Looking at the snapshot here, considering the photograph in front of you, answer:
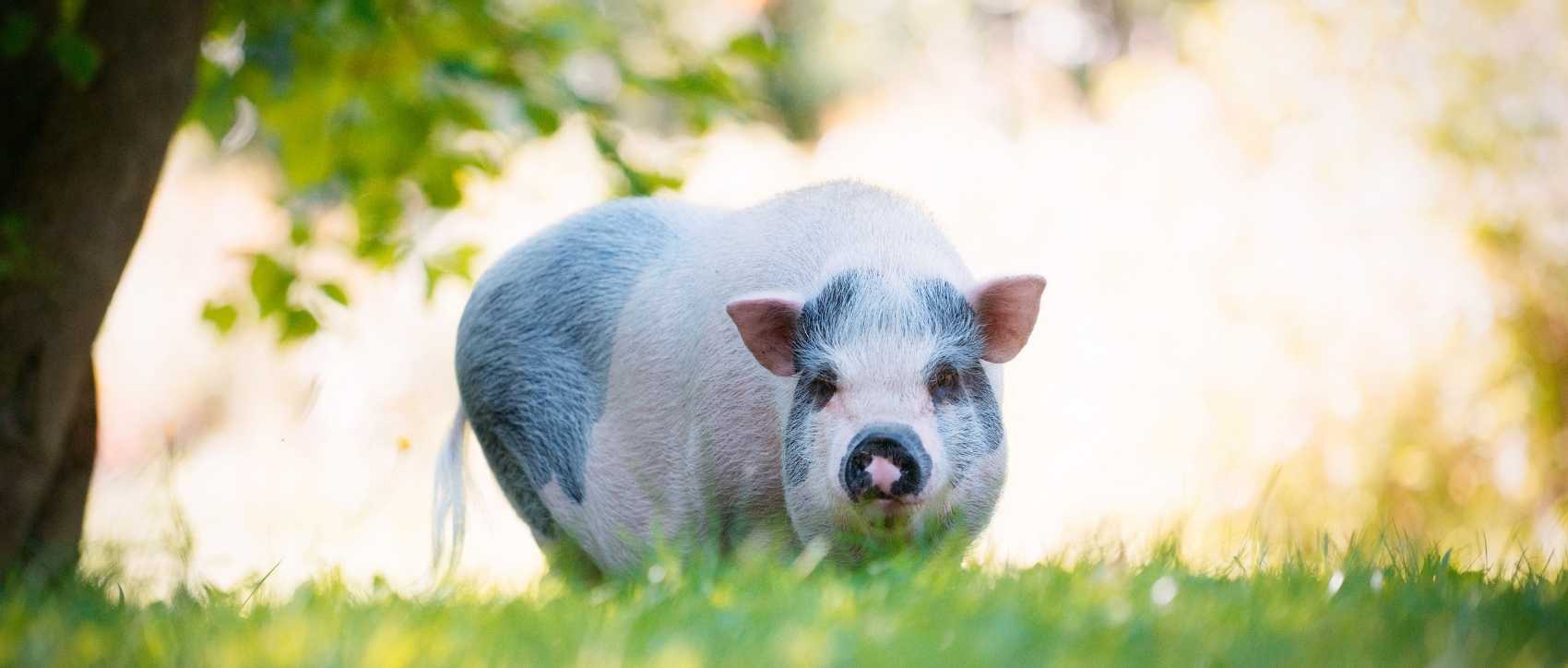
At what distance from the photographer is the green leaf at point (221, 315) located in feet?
19.3

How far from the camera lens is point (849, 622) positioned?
2844 millimetres

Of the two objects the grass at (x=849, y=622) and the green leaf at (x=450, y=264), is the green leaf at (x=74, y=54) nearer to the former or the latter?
the grass at (x=849, y=622)

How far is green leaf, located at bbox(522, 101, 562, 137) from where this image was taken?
18.0 feet

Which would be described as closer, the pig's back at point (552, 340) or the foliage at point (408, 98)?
the pig's back at point (552, 340)

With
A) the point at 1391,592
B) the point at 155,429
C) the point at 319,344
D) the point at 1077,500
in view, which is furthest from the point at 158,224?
the point at 1391,592

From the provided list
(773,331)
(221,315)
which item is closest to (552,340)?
(773,331)

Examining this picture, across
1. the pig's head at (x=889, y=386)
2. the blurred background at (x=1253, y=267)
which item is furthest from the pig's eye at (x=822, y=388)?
the blurred background at (x=1253, y=267)

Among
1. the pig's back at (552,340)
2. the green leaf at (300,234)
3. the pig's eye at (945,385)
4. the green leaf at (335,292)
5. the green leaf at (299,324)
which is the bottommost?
the green leaf at (299,324)

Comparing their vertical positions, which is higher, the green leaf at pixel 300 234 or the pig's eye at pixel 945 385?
the pig's eye at pixel 945 385

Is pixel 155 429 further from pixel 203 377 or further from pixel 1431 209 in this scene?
pixel 1431 209

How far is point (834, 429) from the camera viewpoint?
11.9ft

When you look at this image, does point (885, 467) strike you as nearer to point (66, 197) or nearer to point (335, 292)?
point (66, 197)

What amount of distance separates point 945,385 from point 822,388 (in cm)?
30

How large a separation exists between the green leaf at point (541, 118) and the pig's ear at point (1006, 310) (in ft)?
7.02
